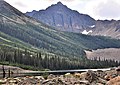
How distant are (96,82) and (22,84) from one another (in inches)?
494

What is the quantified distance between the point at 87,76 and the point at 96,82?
3596mm

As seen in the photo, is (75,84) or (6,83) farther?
(6,83)

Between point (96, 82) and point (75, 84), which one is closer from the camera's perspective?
point (75, 84)

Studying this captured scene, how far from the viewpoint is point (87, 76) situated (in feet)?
185

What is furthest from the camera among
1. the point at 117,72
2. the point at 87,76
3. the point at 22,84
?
the point at 117,72

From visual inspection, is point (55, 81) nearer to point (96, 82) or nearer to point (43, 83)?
point (43, 83)

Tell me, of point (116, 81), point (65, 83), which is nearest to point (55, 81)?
point (65, 83)

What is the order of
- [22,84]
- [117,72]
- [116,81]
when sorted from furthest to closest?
[117,72], [22,84], [116,81]

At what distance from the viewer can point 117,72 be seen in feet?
208

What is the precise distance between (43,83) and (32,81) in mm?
2946

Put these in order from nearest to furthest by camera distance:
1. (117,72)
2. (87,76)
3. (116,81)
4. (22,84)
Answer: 1. (116,81)
2. (22,84)
3. (87,76)
4. (117,72)

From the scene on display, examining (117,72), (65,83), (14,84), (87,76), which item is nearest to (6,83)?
(14,84)

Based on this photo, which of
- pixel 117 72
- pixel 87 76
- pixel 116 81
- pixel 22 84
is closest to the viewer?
pixel 116 81

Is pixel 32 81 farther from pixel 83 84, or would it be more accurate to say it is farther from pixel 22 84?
pixel 83 84
